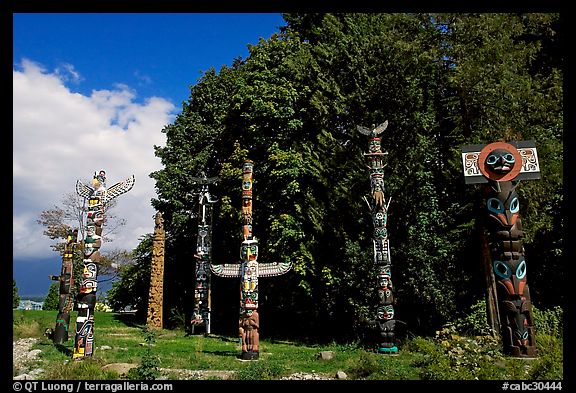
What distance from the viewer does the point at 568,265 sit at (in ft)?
25.2

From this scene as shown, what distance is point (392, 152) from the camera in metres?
17.6

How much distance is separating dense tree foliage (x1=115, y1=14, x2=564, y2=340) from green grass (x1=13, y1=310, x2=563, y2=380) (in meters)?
2.73

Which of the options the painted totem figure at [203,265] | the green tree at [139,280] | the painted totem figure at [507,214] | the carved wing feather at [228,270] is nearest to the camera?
the painted totem figure at [507,214]

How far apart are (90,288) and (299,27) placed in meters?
17.3

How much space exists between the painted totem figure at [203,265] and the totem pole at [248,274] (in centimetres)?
381

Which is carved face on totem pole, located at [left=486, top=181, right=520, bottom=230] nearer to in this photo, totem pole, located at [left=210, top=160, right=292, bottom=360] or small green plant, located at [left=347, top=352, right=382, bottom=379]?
small green plant, located at [left=347, top=352, right=382, bottom=379]

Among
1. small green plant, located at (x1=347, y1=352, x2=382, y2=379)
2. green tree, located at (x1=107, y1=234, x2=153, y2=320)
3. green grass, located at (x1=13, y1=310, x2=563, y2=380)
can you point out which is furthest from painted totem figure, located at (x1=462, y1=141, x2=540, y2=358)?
green tree, located at (x1=107, y1=234, x2=153, y2=320)

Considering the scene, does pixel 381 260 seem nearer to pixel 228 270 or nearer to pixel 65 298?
pixel 228 270

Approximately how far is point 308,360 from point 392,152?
8814 mm

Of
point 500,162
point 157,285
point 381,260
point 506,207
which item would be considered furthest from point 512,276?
point 157,285

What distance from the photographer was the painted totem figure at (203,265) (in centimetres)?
1878

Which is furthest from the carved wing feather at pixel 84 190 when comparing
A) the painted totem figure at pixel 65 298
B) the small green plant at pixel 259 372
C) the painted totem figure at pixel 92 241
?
the small green plant at pixel 259 372

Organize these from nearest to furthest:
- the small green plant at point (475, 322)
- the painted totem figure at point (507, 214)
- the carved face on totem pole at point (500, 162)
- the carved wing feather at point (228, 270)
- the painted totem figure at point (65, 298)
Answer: the painted totem figure at point (507, 214)
the carved face on totem pole at point (500, 162)
the painted totem figure at point (65, 298)
the small green plant at point (475, 322)
the carved wing feather at point (228, 270)

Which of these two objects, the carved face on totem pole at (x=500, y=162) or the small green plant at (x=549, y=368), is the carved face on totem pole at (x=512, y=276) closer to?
the small green plant at (x=549, y=368)
